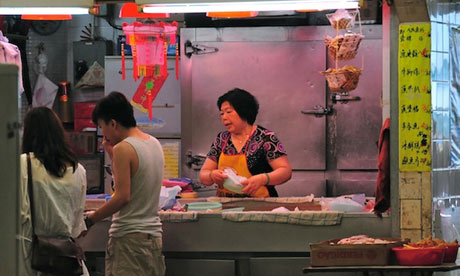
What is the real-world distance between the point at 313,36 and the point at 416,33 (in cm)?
362

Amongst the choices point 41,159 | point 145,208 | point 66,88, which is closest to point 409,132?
point 145,208

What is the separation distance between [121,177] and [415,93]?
2.08 m

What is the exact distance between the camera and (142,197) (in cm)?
554

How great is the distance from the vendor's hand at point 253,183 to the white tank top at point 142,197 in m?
1.25

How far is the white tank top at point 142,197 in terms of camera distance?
5508 mm

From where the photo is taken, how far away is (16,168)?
2.58m

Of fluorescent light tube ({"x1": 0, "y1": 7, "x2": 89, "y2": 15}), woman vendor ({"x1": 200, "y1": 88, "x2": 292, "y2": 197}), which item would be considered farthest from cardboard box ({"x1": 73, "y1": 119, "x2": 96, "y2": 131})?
fluorescent light tube ({"x1": 0, "y1": 7, "x2": 89, "y2": 15})

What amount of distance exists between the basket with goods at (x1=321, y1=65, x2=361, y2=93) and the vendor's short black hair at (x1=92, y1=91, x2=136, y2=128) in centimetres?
181

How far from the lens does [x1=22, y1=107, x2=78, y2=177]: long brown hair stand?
16.6 feet

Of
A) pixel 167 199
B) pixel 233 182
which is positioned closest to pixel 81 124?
pixel 233 182

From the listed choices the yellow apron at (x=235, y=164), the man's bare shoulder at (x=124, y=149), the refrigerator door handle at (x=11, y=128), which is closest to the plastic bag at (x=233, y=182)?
the yellow apron at (x=235, y=164)

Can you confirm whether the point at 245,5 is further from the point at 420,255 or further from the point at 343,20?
the point at 420,255

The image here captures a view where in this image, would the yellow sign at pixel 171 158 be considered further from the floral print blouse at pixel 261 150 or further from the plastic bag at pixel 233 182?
the plastic bag at pixel 233 182

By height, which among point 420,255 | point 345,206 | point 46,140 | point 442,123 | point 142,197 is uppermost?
point 442,123
